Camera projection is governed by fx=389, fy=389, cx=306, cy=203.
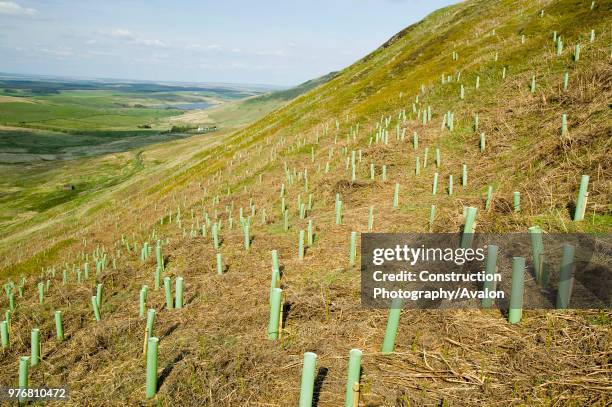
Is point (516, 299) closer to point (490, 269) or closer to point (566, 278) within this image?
point (490, 269)

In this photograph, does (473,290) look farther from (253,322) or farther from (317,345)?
(253,322)

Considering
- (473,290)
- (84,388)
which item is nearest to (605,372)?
(473,290)

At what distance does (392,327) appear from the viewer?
6207mm

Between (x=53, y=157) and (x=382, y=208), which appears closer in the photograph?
(x=382, y=208)

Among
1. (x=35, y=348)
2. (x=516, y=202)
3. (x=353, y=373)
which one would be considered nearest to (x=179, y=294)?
(x=35, y=348)

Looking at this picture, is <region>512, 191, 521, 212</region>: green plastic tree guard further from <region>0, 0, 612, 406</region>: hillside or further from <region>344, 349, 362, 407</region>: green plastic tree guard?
<region>344, 349, 362, 407</region>: green plastic tree guard

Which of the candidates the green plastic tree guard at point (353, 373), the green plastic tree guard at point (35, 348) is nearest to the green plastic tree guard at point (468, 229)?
the green plastic tree guard at point (353, 373)

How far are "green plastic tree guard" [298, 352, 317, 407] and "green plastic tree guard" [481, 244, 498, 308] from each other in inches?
147

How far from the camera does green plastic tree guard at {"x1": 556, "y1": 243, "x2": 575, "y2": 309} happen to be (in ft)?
20.0

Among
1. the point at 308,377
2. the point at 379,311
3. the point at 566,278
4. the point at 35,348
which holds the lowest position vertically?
the point at 35,348

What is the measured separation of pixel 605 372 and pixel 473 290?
2548 mm

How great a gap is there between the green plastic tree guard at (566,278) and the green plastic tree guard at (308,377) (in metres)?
4.26

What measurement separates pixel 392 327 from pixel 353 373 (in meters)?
1.57

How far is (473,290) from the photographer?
7.45 metres
